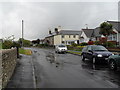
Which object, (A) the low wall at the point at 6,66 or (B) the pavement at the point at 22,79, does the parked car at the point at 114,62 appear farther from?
(A) the low wall at the point at 6,66

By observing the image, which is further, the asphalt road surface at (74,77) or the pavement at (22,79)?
the asphalt road surface at (74,77)

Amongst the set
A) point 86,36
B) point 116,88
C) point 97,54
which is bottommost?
point 116,88

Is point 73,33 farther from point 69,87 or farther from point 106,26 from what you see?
point 69,87

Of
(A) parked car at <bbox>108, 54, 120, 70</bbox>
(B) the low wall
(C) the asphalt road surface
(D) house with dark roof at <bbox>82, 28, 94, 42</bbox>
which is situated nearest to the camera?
(B) the low wall

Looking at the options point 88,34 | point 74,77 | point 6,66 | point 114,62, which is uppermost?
point 88,34

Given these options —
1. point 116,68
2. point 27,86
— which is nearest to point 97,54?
point 116,68

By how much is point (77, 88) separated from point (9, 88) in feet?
8.33

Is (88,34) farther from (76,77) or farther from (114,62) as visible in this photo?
(76,77)

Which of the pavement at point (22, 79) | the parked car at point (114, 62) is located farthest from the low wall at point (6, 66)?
the parked car at point (114, 62)

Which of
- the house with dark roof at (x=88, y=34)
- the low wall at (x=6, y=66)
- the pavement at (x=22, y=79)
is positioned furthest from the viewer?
the house with dark roof at (x=88, y=34)

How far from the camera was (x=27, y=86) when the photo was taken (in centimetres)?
610

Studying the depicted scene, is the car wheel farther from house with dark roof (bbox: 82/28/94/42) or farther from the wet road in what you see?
house with dark roof (bbox: 82/28/94/42)

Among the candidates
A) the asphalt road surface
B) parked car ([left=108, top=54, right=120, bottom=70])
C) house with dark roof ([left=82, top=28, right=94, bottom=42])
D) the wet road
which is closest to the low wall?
the asphalt road surface

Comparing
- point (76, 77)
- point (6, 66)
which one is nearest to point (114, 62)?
point (76, 77)
